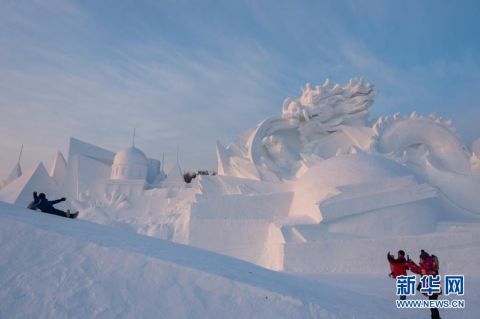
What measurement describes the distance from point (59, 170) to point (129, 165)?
3988 millimetres

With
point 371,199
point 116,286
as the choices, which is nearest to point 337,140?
point 371,199

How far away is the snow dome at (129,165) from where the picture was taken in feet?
69.3

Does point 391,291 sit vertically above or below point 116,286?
above

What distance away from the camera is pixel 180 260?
4.88m

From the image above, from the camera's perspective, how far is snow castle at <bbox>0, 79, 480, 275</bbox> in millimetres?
11500

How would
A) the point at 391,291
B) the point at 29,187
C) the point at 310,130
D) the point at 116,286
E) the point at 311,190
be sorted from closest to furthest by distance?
the point at 116,286 → the point at 391,291 → the point at 311,190 → the point at 310,130 → the point at 29,187

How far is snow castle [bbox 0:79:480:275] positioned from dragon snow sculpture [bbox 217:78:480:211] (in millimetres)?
48

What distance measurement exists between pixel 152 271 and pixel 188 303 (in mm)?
641

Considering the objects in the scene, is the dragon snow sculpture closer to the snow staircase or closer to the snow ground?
the snow staircase

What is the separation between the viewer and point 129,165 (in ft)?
69.8

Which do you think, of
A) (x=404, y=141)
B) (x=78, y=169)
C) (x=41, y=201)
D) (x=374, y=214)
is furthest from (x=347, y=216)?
(x=78, y=169)

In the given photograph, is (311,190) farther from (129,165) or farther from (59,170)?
(59,170)

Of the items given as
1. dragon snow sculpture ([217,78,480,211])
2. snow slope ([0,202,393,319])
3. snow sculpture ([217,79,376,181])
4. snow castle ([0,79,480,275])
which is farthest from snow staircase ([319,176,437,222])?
snow slope ([0,202,393,319])

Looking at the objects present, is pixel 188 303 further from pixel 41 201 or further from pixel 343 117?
pixel 343 117
